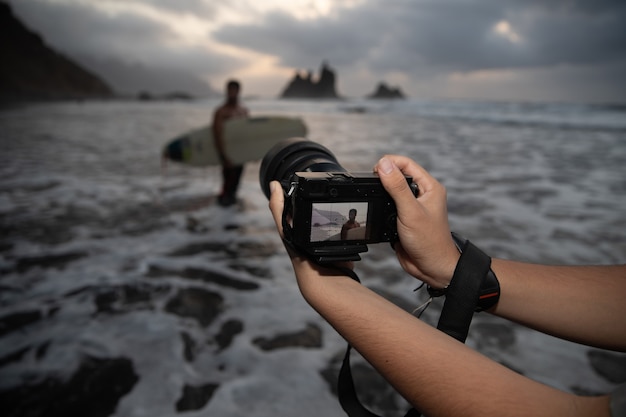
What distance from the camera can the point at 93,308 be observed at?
2.91 meters

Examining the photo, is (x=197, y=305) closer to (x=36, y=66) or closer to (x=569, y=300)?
(x=569, y=300)

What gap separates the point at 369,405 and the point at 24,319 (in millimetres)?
2766

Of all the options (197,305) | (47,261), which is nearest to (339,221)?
(197,305)

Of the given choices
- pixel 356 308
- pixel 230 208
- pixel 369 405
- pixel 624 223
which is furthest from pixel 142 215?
pixel 624 223

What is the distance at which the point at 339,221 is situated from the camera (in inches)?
38.7

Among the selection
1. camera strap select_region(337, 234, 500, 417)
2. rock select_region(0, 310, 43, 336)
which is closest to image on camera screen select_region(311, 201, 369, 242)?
camera strap select_region(337, 234, 500, 417)

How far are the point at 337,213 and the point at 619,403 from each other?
0.68 metres

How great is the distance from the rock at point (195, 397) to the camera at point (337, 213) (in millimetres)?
1699

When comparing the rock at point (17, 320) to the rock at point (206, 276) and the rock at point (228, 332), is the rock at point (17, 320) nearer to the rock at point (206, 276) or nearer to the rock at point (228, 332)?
the rock at point (206, 276)

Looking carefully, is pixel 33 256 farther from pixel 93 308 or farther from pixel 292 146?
pixel 292 146

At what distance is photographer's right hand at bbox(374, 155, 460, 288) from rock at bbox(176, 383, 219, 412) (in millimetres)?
1734

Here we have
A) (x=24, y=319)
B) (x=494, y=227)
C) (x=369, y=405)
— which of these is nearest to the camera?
(x=369, y=405)

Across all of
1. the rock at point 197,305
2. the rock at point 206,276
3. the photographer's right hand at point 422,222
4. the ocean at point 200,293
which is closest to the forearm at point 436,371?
the photographer's right hand at point 422,222

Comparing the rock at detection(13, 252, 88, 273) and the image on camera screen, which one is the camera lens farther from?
the rock at detection(13, 252, 88, 273)
